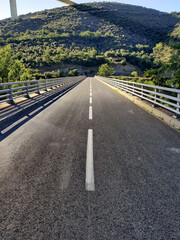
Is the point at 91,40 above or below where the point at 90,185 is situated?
above

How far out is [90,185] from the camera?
2814mm

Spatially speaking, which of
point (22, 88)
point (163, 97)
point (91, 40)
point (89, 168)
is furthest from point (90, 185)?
point (91, 40)

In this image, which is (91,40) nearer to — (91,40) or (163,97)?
(91,40)

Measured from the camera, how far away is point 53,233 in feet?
6.40

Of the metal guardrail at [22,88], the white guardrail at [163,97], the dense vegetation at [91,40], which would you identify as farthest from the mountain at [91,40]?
the white guardrail at [163,97]

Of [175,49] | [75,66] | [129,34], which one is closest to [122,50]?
[129,34]

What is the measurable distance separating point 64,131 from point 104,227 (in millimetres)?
3844

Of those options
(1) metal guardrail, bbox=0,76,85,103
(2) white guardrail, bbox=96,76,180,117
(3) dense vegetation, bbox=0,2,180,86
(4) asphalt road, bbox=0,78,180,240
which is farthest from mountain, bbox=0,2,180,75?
(4) asphalt road, bbox=0,78,180,240

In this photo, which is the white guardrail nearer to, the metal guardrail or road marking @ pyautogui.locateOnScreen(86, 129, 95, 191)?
road marking @ pyautogui.locateOnScreen(86, 129, 95, 191)

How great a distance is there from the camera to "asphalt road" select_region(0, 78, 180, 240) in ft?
6.62

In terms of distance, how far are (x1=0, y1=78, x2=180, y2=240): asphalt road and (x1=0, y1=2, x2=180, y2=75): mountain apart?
12783cm

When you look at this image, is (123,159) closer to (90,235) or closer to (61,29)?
(90,235)

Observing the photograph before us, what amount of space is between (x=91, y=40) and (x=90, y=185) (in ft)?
668

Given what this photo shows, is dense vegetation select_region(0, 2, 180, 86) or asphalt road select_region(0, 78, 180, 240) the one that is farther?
dense vegetation select_region(0, 2, 180, 86)
